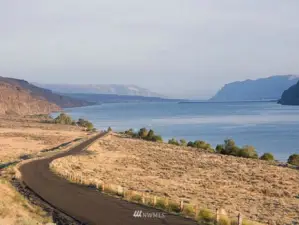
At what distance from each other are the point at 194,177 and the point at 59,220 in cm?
2387

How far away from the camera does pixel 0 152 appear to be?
5881cm

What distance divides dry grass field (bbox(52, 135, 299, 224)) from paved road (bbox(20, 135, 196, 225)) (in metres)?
4.98

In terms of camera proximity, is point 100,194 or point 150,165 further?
point 150,165

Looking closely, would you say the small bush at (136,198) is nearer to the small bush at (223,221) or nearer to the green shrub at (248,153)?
the small bush at (223,221)

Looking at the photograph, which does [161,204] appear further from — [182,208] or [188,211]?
[188,211]

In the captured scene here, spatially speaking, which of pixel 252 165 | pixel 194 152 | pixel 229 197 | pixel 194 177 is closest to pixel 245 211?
pixel 229 197

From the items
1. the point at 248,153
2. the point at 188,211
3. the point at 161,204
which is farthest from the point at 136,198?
the point at 248,153

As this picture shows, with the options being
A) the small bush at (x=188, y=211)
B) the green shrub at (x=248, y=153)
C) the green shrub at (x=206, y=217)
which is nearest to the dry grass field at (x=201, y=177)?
the small bush at (x=188, y=211)

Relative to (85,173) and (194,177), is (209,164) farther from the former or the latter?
(85,173)

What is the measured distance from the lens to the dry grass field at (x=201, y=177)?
93.0 ft

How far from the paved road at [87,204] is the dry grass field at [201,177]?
4.98m

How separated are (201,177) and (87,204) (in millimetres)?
20855

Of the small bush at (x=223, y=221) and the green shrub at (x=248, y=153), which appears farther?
the green shrub at (x=248, y=153)

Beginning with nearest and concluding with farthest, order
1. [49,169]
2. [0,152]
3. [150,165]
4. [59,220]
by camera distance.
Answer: [59,220] → [49,169] → [150,165] → [0,152]
